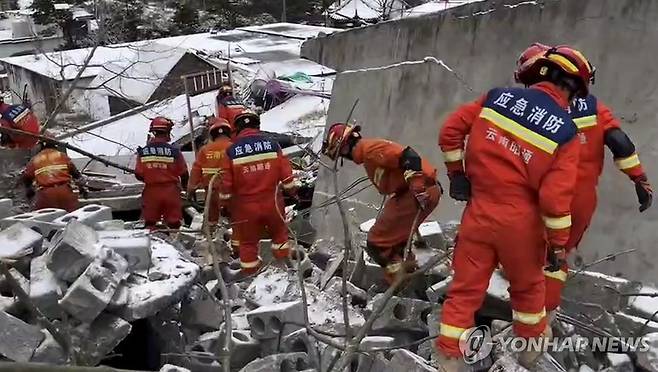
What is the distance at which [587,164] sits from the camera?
152 inches

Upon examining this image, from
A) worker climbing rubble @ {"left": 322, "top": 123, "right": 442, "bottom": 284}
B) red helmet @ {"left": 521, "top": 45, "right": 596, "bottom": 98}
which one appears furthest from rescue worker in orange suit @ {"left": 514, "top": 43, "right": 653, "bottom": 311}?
worker climbing rubble @ {"left": 322, "top": 123, "right": 442, "bottom": 284}

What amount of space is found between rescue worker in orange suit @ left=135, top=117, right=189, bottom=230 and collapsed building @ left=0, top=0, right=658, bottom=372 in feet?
2.54

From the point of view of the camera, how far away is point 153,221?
7.32m

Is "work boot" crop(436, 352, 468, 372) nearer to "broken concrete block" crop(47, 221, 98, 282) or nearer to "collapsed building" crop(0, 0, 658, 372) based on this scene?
"collapsed building" crop(0, 0, 658, 372)

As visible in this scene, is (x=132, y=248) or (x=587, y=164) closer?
(x=587, y=164)

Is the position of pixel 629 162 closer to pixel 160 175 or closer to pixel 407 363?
pixel 407 363

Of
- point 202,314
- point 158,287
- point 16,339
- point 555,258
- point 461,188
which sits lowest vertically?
point 202,314

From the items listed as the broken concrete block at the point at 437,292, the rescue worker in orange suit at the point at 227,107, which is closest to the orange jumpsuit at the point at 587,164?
the broken concrete block at the point at 437,292

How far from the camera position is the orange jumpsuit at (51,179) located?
7012 millimetres

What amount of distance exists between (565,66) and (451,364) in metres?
1.64

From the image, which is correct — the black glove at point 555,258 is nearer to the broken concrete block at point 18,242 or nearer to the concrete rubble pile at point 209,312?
the concrete rubble pile at point 209,312

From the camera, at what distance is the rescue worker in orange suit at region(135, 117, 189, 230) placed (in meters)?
7.14

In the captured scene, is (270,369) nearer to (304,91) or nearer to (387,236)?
(387,236)

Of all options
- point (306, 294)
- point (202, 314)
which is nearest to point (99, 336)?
point (202, 314)
